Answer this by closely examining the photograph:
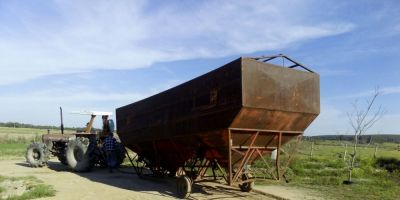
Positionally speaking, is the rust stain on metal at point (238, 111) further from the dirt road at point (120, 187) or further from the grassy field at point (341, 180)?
the grassy field at point (341, 180)

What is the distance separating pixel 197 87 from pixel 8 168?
1301cm

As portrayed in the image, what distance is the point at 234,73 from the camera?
984cm

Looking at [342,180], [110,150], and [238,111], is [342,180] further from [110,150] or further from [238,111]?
[110,150]

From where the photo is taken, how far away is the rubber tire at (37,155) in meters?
20.2

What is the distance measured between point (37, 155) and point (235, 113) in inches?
566

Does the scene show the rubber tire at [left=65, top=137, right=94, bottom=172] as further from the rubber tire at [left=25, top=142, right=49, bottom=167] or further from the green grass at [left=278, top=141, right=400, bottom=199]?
the green grass at [left=278, top=141, right=400, bottom=199]

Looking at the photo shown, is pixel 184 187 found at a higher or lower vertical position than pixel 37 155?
lower

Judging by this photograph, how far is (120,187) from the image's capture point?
13.6 m

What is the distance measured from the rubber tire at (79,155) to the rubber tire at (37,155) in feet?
7.16

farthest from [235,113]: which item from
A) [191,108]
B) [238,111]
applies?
[191,108]

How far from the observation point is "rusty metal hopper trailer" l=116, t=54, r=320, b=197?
9.91 metres

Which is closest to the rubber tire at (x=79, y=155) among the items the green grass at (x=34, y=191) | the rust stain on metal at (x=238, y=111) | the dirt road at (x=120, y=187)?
the dirt road at (x=120, y=187)

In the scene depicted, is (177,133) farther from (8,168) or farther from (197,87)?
(8,168)

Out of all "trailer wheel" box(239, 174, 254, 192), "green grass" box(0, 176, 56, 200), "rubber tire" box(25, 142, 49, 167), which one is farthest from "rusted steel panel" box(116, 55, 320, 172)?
"rubber tire" box(25, 142, 49, 167)
